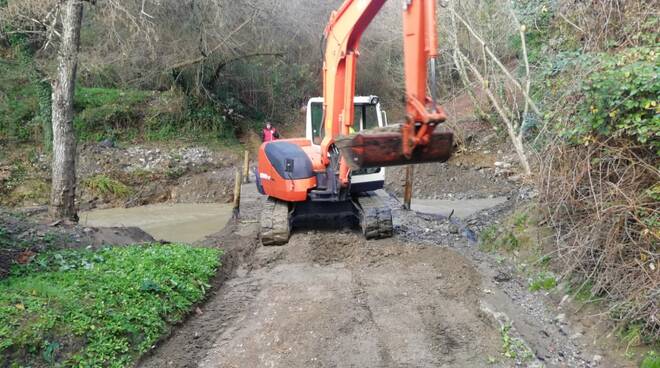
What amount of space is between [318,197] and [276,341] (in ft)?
10.7

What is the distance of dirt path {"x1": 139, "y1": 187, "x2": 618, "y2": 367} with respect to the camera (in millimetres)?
4656

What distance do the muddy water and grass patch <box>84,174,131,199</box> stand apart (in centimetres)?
77

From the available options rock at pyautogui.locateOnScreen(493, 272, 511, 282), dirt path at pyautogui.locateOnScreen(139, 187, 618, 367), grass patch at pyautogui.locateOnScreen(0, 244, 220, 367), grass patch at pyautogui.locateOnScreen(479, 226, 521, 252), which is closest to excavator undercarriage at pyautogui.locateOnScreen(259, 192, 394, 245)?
dirt path at pyautogui.locateOnScreen(139, 187, 618, 367)

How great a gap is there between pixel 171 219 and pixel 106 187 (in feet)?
11.8

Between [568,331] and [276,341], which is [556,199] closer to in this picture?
[568,331]

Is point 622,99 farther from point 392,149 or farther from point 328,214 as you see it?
point 328,214

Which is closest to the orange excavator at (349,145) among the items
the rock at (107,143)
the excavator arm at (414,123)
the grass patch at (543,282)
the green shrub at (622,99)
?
the excavator arm at (414,123)

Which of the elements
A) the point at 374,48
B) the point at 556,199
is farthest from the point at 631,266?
the point at 374,48

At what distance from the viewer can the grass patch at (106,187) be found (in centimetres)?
1543

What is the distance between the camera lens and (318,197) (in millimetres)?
7848

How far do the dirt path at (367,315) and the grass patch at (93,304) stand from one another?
27 centimetres

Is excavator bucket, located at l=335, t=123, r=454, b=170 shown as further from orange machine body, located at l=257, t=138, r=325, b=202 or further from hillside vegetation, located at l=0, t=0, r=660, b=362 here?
orange machine body, located at l=257, t=138, r=325, b=202

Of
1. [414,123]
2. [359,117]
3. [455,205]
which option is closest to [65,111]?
[359,117]

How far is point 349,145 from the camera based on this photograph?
199 inches
